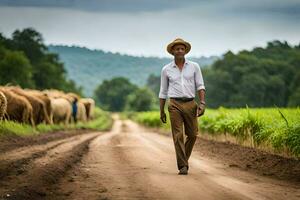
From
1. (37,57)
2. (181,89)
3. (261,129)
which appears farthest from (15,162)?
(37,57)

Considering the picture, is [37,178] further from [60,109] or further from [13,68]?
[13,68]

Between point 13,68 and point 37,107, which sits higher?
point 13,68

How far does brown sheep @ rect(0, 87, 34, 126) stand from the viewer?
22.5 m

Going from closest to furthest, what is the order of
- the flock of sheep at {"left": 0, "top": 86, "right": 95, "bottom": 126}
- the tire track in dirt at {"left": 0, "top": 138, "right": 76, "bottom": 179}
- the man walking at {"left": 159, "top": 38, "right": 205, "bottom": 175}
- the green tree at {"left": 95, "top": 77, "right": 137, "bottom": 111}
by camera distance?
the tire track in dirt at {"left": 0, "top": 138, "right": 76, "bottom": 179}
the man walking at {"left": 159, "top": 38, "right": 205, "bottom": 175}
the flock of sheep at {"left": 0, "top": 86, "right": 95, "bottom": 126}
the green tree at {"left": 95, "top": 77, "right": 137, "bottom": 111}

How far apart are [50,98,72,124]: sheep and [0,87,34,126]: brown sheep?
32.6ft

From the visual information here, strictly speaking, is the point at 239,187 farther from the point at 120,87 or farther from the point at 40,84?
the point at 120,87

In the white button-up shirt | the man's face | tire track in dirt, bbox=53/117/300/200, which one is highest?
the man's face

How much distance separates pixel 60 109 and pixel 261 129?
2288 centimetres

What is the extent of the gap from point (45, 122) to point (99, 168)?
19.6 meters

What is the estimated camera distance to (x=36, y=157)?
1159 centimetres

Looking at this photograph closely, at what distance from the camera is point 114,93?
181 metres

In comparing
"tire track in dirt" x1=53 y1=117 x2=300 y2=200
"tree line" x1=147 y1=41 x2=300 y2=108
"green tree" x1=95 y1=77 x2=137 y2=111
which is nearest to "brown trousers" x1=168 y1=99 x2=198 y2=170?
"tire track in dirt" x1=53 y1=117 x2=300 y2=200

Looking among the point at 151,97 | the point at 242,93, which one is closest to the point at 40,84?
the point at 151,97

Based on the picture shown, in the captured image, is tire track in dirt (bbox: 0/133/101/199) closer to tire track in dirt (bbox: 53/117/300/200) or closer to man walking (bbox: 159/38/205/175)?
tire track in dirt (bbox: 53/117/300/200)
